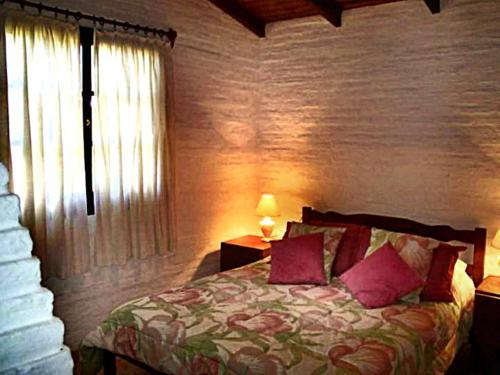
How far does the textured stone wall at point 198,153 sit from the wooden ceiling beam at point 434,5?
68.6 inches

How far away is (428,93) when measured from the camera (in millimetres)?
3941

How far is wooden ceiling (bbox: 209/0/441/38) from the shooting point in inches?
163

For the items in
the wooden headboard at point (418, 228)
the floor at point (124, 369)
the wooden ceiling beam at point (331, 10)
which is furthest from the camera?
the wooden ceiling beam at point (331, 10)

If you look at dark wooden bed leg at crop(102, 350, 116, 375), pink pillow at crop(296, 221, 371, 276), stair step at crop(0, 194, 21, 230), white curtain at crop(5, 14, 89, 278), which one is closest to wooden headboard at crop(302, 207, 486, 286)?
pink pillow at crop(296, 221, 371, 276)

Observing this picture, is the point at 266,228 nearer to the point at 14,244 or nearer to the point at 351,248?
the point at 351,248

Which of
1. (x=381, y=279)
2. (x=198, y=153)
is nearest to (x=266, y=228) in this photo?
(x=198, y=153)

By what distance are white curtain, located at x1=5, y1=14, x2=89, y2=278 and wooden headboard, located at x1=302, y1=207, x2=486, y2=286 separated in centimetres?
205

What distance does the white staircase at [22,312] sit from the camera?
52.4 inches

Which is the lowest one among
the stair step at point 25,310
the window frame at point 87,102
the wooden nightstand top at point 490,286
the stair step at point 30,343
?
the wooden nightstand top at point 490,286

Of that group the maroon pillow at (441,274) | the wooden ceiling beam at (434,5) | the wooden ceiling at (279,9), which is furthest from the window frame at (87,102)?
the wooden ceiling beam at (434,5)

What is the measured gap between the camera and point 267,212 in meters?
4.61

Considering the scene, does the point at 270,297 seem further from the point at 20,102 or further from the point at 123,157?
the point at 20,102

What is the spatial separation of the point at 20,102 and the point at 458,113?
3.14m

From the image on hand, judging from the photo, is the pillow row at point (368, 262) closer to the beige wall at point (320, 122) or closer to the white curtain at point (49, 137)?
the beige wall at point (320, 122)
